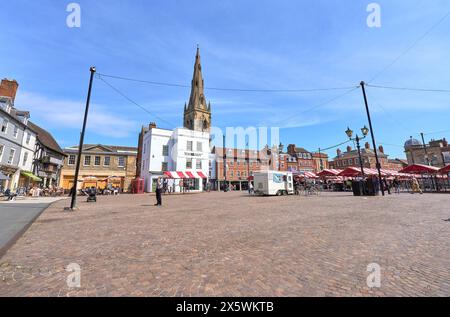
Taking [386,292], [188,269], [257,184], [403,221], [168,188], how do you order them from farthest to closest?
[168,188], [257,184], [403,221], [188,269], [386,292]

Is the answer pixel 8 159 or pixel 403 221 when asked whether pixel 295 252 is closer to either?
pixel 403 221

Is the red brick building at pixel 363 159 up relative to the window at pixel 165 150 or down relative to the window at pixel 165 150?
up

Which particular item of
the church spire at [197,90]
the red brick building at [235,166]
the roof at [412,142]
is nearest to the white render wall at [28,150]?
the red brick building at [235,166]

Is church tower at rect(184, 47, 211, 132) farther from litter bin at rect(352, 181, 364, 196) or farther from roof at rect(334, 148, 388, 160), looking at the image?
roof at rect(334, 148, 388, 160)

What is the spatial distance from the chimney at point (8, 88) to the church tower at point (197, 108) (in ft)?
119

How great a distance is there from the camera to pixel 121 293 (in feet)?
8.77

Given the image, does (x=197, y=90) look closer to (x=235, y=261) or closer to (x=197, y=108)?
(x=197, y=108)

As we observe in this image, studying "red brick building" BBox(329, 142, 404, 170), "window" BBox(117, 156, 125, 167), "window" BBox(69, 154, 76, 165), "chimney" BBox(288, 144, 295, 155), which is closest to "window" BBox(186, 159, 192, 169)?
"window" BBox(117, 156, 125, 167)

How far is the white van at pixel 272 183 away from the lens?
2209 cm

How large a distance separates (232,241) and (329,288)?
2634 mm

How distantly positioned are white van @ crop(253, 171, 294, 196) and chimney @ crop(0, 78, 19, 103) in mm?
31371

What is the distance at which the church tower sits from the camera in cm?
5975

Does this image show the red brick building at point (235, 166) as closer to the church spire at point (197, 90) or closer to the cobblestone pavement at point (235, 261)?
the church spire at point (197, 90)
